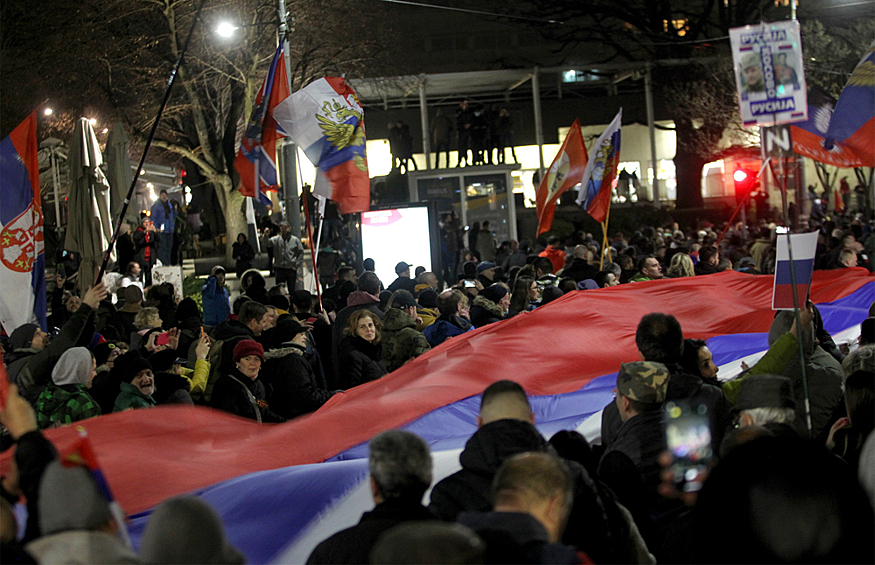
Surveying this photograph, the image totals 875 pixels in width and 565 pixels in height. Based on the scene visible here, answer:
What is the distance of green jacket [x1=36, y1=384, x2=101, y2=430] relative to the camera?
585 centimetres

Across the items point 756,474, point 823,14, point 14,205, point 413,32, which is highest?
point 413,32

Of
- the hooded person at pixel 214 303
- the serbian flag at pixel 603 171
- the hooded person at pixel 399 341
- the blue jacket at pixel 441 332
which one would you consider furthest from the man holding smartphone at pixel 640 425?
the serbian flag at pixel 603 171

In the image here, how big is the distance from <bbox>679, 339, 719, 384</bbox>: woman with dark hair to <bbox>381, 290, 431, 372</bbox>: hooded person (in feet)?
9.71

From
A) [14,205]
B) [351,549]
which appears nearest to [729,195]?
[14,205]

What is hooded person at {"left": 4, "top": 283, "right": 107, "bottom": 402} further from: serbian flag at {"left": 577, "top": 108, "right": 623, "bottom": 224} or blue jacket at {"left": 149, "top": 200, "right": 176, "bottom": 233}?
blue jacket at {"left": 149, "top": 200, "right": 176, "bottom": 233}

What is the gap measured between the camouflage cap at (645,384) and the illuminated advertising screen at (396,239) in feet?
45.7

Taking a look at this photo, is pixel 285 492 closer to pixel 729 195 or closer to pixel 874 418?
pixel 874 418

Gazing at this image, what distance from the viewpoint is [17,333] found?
782 centimetres

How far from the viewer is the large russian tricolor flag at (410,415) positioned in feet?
15.2

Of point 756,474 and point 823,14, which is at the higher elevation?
point 823,14

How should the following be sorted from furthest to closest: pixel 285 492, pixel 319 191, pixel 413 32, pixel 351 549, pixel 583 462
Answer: pixel 413 32
pixel 319 191
pixel 285 492
pixel 583 462
pixel 351 549

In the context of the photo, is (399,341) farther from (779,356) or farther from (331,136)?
(331,136)

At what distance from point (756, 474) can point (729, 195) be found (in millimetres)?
37971

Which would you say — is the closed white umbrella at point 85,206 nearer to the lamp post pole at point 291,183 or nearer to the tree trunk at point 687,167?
the lamp post pole at point 291,183
